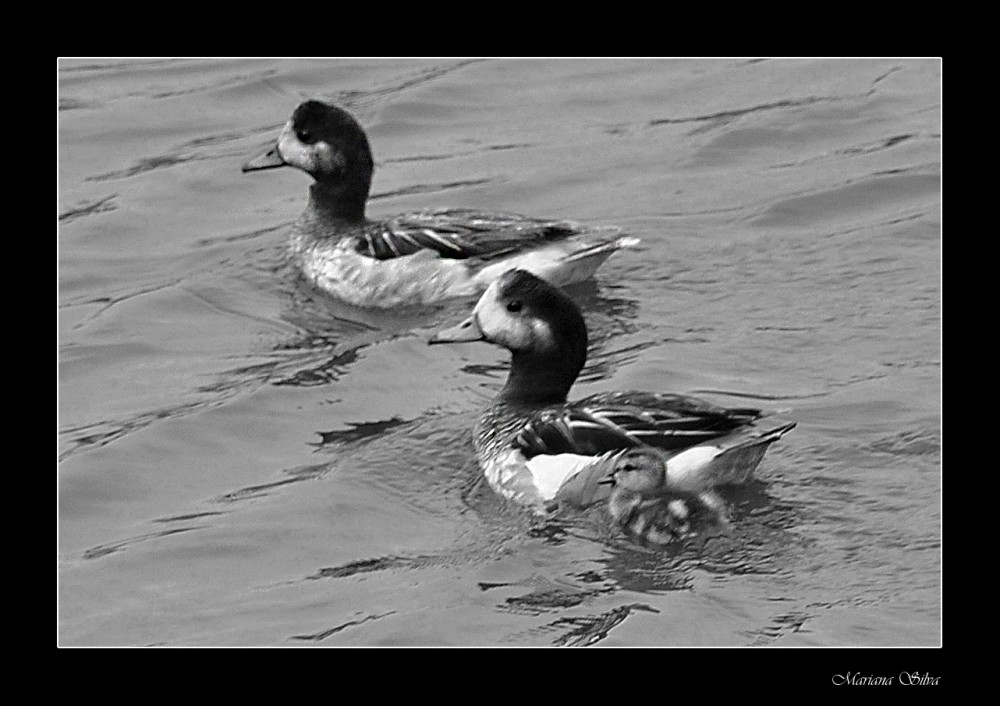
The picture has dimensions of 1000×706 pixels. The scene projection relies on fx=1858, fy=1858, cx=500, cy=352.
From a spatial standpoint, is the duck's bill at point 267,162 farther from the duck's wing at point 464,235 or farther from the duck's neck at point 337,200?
the duck's wing at point 464,235

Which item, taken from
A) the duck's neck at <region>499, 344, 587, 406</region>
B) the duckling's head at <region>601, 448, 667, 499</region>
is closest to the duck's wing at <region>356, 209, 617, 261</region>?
the duck's neck at <region>499, 344, 587, 406</region>

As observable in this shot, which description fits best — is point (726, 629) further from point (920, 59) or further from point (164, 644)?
point (920, 59)

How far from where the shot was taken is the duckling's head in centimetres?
907

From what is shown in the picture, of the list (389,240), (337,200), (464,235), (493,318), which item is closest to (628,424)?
(493,318)

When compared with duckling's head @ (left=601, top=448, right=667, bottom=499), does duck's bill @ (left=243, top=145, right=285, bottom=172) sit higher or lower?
higher

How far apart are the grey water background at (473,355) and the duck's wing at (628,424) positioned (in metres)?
0.41

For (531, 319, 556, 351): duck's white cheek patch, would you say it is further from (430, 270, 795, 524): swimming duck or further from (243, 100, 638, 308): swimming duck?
(243, 100, 638, 308): swimming duck

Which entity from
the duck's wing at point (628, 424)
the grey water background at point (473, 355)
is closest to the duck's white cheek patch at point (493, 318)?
the grey water background at point (473, 355)

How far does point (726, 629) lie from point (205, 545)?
9.22ft

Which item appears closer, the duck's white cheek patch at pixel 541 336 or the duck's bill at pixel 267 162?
the duck's white cheek patch at pixel 541 336

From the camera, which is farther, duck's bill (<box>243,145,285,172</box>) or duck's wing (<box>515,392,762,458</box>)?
duck's bill (<box>243,145,285,172</box>)

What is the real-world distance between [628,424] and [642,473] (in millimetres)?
354

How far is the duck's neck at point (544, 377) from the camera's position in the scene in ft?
33.9

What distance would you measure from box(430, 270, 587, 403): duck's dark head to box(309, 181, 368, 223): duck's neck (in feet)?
11.3
